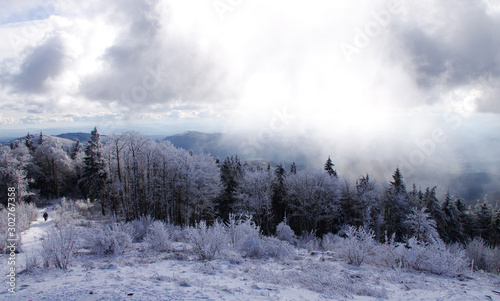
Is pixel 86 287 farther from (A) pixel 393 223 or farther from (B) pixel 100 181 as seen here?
(A) pixel 393 223

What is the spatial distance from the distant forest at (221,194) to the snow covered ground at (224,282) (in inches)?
462

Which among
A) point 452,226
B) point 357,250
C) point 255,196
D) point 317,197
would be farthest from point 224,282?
point 452,226

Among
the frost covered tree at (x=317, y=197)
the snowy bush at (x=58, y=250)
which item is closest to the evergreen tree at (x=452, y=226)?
the frost covered tree at (x=317, y=197)

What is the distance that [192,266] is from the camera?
957 cm

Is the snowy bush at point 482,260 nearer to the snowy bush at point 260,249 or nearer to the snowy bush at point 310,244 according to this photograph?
the snowy bush at point 310,244

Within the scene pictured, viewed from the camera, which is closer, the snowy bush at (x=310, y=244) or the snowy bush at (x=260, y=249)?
the snowy bush at (x=260, y=249)

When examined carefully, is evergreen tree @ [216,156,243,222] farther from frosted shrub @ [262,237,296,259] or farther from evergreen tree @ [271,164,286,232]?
frosted shrub @ [262,237,296,259]

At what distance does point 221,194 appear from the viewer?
3384 centimetres

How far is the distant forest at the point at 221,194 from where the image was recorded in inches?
998

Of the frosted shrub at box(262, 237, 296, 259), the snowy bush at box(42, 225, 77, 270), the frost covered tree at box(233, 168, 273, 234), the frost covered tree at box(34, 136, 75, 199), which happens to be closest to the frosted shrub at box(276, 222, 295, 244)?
the frost covered tree at box(233, 168, 273, 234)

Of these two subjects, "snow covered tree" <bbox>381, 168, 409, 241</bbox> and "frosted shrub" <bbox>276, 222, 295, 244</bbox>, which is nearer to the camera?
"frosted shrub" <bbox>276, 222, 295, 244</bbox>

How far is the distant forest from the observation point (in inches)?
998

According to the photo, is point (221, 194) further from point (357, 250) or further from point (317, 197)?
point (357, 250)

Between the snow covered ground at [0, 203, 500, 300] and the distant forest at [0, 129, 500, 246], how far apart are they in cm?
1174
